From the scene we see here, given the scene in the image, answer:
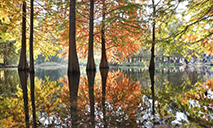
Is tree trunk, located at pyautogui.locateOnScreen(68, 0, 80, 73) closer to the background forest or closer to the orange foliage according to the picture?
the background forest

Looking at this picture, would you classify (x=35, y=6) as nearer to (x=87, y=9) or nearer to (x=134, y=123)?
(x=87, y=9)

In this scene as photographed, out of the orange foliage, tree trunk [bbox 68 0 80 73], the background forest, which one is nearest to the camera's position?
the background forest

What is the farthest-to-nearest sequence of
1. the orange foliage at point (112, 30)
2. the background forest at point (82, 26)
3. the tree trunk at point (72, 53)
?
the orange foliage at point (112, 30) → the tree trunk at point (72, 53) → the background forest at point (82, 26)

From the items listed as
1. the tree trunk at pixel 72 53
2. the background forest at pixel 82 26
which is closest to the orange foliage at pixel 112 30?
the background forest at pixel 82 26

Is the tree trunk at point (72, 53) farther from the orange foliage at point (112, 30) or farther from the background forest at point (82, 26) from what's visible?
the orange foliage at point (112, 30)

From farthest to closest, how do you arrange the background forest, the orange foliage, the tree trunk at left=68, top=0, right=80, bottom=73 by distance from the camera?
1. the orange foliage
2. the tree trunk at left=68, top=0, right=80, bottom=73
3. the background forest

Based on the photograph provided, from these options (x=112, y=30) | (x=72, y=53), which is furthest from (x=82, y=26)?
(x=72, y=53)

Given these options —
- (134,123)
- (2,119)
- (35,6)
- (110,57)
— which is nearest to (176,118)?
(134,123)

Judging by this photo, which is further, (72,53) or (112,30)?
(112,30)

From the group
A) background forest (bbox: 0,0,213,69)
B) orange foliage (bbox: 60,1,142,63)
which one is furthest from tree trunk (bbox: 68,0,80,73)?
orange foliage (bbox: 60,1,142,63)

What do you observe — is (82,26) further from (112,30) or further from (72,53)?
(72,53)

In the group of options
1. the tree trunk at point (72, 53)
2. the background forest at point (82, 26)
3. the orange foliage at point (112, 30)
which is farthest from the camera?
the orange foliage at point (112, 30)

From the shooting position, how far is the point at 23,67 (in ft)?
40.7

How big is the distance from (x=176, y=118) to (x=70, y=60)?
865 centimetres
